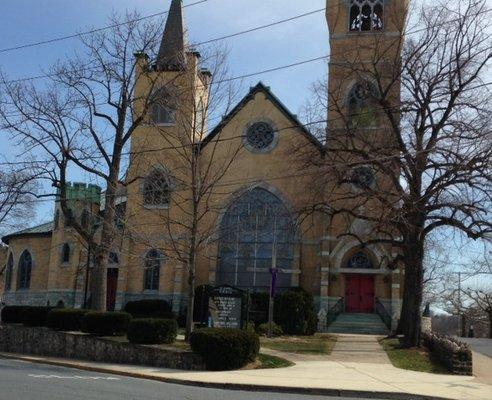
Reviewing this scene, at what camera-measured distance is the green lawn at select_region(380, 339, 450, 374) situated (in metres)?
19.8

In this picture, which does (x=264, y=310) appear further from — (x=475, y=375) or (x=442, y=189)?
(x=475, y=375)

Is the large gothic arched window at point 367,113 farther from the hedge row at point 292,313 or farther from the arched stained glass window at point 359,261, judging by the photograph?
the arched stained glass window at point 359,261

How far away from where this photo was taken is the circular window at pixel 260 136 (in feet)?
133

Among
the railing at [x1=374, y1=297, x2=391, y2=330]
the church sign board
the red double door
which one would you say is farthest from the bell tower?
the railing at [x1=374, y1=297, x2=391, y2=330]

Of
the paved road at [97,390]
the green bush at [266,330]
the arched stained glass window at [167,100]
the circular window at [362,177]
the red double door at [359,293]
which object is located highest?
the arched stained glass window at [167,100]

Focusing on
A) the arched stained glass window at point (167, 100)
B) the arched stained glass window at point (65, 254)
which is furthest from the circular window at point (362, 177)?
the arched stained glass window at point (65, 254)

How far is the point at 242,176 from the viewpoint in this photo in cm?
4012

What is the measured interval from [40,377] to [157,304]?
21.2m

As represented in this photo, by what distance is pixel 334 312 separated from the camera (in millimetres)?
37031

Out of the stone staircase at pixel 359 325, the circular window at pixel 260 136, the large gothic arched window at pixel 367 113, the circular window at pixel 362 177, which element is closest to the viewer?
the circular window at pixel 362 177

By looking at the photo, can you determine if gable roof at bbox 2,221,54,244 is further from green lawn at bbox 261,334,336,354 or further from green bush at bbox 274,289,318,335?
green lawn at bbox 261,334,336,354

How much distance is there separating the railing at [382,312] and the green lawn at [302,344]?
5.60 m

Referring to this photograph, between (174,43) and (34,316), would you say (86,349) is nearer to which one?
(34,316)

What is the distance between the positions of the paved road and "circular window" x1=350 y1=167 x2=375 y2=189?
13.2 m
